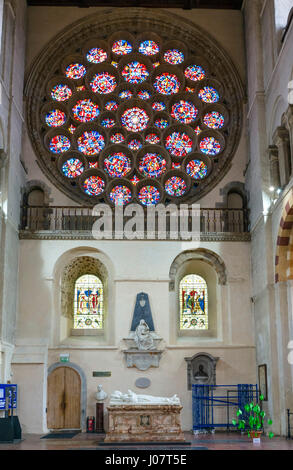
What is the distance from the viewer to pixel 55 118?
21781mm

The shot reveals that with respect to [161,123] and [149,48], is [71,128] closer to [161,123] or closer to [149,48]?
[161,123]

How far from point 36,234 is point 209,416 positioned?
7112 mm

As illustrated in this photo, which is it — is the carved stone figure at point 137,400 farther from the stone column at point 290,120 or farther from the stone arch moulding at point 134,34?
the stone arch moulding at point 134,34

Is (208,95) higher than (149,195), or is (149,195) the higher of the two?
(208,95)

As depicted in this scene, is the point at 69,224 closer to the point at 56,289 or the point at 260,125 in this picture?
the point at 56,289

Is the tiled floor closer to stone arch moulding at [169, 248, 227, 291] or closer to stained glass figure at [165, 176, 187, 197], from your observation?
stone arch moulding at [169, 248, 227, 291]

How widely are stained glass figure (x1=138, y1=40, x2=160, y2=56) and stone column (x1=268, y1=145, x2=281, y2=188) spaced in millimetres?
6639

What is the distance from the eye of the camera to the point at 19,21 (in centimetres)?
2041

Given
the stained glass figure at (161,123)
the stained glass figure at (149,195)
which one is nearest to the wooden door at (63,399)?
the stained glass figure at (149,195)

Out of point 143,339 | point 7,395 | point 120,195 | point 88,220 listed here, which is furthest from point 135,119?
point 7,395

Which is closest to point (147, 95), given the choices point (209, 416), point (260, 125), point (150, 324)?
point (260, 125)

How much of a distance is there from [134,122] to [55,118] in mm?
2564

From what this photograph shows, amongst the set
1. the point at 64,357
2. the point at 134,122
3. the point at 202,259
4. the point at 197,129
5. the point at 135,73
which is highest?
the point at 135,73

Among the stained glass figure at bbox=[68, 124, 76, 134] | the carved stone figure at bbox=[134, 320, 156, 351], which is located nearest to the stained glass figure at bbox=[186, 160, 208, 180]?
the stained glass figure at bbox=[68, 124, 76, 134]
